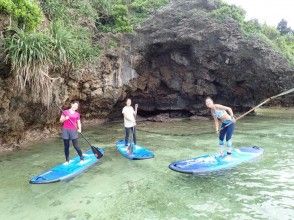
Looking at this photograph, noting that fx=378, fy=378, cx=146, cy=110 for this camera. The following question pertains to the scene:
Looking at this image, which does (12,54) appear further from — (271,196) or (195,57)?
(195,57)

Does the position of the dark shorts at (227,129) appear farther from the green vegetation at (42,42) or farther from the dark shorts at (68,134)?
the green vegetation at (42,42)

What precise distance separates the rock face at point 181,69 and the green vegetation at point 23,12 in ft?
14.2

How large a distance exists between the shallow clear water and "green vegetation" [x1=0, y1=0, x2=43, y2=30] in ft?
13.8

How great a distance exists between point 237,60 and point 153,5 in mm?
5783

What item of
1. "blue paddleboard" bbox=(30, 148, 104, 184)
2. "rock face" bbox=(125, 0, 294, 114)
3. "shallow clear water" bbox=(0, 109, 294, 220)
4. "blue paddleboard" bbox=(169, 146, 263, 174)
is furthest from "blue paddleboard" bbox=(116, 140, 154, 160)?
"rock face" bbox=(125, 0, 294, 114)

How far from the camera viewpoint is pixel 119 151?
1238 centimetres

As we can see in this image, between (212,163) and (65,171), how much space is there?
12.2 ft

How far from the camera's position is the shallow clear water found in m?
7.09

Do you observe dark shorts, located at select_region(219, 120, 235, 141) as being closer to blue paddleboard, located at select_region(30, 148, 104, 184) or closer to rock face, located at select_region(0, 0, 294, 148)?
blue paddleboard, located at select_region(30, 148, 104, 184)

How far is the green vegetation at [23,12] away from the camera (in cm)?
1145

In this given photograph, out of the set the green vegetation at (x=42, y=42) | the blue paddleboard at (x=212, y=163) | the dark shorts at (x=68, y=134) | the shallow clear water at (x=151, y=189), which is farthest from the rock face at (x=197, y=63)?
the dark shorts at (x=68, y=134)

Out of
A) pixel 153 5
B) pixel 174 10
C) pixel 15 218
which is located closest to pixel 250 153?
pixel 15 218

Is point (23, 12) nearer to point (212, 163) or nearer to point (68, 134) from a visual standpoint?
point (68, 134)

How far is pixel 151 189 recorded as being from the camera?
8.52 meters
